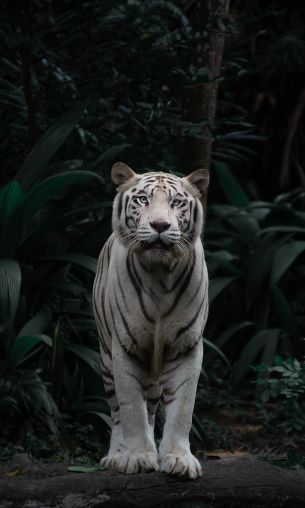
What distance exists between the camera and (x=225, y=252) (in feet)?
30.9

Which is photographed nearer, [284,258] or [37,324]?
[37,324]

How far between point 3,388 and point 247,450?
2.00 metres

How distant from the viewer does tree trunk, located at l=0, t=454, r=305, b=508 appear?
4.22 meters

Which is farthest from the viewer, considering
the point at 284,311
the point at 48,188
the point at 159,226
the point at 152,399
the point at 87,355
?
the point at 284,311

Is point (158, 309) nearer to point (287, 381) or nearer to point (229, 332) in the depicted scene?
point (287, 381)

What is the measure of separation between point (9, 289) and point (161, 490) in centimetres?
218

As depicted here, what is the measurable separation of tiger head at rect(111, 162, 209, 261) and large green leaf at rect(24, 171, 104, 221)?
183 cm

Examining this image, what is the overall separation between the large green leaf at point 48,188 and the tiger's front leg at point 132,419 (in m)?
2.18

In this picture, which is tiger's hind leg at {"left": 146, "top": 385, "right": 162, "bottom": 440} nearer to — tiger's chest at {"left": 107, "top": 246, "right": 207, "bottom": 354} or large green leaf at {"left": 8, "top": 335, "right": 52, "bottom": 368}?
tiger's chest at {"left": 107, "top": 246, "right": 207, "bottom": 354}

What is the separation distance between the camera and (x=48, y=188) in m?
6.52

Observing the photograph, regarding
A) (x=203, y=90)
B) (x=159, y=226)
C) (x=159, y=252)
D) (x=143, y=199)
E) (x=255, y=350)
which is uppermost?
(x=203, y=90)

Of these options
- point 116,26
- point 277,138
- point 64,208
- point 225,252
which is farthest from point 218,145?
point 277,138

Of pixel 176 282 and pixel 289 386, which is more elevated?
pixel 176 282

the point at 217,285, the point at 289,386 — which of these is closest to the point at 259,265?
the point at 217,285
